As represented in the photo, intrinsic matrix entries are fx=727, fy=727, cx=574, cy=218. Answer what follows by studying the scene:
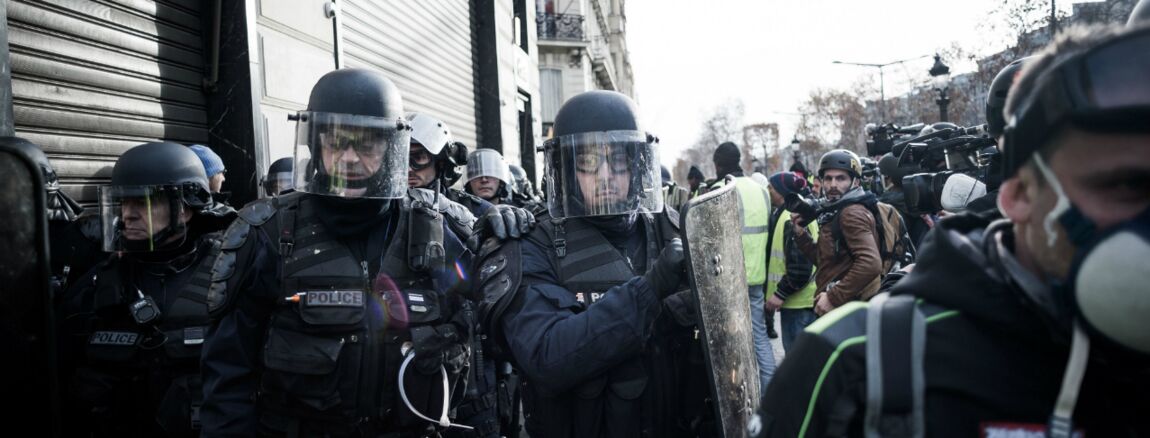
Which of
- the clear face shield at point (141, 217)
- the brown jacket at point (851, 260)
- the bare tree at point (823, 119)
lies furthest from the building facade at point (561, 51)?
the clear face shield at point (141, 217)

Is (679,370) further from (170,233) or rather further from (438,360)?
(170,233)

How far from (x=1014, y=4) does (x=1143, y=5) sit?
54.8 ft

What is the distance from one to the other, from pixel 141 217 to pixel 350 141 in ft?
3.98

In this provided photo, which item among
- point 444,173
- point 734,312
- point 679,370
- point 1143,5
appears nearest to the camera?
point 1143,5

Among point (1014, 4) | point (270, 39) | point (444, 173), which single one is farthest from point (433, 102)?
point (1014, 4)

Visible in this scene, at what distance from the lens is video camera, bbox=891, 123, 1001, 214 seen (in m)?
3.39

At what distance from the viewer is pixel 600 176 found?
2543 millimetres

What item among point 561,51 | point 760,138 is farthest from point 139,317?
point 760,138

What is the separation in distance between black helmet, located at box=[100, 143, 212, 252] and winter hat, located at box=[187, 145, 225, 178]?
930 mm

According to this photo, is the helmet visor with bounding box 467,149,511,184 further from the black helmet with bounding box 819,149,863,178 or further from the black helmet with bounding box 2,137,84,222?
the black helmet with bounding box 2,137,84,222

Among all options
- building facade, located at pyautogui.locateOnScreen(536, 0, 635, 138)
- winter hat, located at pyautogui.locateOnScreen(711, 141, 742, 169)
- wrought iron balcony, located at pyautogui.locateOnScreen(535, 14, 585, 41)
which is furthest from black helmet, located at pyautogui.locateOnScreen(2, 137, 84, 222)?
wrought iron balcony, located at pyautogui.locateOnScreen(535, 14, 585, 41)

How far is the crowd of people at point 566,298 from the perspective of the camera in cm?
103

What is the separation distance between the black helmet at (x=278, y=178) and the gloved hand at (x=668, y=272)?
335 cm

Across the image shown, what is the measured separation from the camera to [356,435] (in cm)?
250
